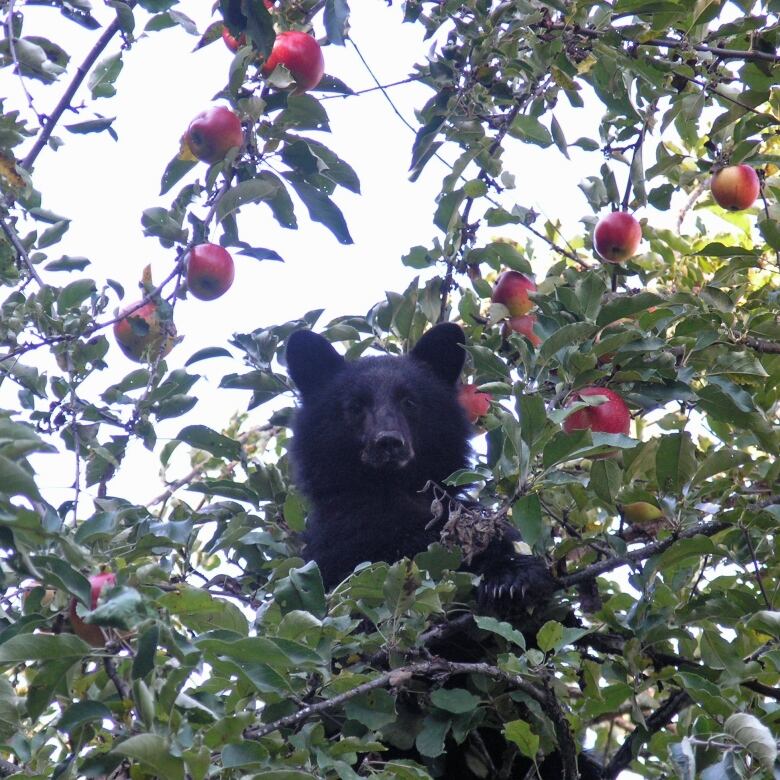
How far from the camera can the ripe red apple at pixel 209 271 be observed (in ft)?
13.2

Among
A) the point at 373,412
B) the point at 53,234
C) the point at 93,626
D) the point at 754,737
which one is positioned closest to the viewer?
the point at 754,737

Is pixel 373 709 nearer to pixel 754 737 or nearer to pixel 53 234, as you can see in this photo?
pixel 754 737

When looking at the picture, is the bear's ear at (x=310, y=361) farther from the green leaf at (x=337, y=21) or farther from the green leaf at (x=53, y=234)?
the green leaf at (x=337, y=21)

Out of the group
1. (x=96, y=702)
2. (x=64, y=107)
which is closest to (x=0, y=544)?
(x=96, y=702)

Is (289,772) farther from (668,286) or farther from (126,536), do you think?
(668,286)

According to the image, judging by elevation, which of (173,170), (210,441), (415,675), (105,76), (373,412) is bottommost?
(415,675)

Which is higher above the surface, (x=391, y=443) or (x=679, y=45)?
(x=679, y=45)

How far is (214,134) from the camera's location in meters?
3.84

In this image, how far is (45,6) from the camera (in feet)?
12.6

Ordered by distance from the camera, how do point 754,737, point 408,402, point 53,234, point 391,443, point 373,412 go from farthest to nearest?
point 408,402, point 373,412, point 391,443, point 53,234, point 754,737

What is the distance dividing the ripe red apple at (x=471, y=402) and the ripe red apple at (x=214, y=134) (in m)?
2.13

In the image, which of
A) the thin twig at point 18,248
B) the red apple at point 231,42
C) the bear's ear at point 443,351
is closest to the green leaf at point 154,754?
the thin twig at point 18,248

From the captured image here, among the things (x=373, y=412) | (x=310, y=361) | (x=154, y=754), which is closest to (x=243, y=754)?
(x=154, y=754)

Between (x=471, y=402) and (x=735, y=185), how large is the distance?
71.9 inches
